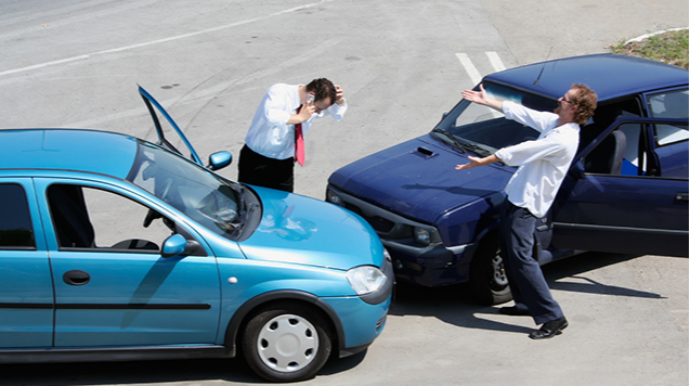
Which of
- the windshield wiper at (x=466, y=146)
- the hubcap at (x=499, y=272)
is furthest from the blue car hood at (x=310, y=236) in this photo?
the windshield wiper at (x=466, y=146)

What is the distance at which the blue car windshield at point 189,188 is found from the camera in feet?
16.6

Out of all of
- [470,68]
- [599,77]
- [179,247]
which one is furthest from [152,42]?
[179,247]

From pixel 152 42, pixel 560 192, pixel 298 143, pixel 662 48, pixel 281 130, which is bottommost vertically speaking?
pixel 560 192

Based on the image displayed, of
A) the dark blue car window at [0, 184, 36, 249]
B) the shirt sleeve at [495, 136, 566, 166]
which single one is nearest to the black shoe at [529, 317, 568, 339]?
the shirt sleeve at [495, 136, 566, 166]

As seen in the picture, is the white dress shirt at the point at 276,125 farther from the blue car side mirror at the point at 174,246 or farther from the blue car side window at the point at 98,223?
the blue car side mirror at the point at 174,246

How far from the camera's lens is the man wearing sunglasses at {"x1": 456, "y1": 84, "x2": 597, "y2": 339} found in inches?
223

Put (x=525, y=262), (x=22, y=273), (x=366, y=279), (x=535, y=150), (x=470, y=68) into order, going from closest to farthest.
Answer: (x=22, y=273)
(x=366, y=279)
(x=535, y=150)
(x=525, y=262)
(x=470, y=68)

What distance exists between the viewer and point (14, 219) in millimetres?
4680

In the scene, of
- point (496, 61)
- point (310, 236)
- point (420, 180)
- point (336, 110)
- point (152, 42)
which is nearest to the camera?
point (310, 236)

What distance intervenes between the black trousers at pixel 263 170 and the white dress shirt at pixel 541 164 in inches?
81.9

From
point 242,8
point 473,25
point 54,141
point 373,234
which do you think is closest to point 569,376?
point 373,234

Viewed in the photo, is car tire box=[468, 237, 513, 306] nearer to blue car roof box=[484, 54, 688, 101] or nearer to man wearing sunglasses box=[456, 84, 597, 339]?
man wearing sunglasses box=[456, 84, 597, 339]

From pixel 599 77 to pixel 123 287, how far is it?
15.5ft

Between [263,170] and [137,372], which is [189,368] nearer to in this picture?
[137,372]
